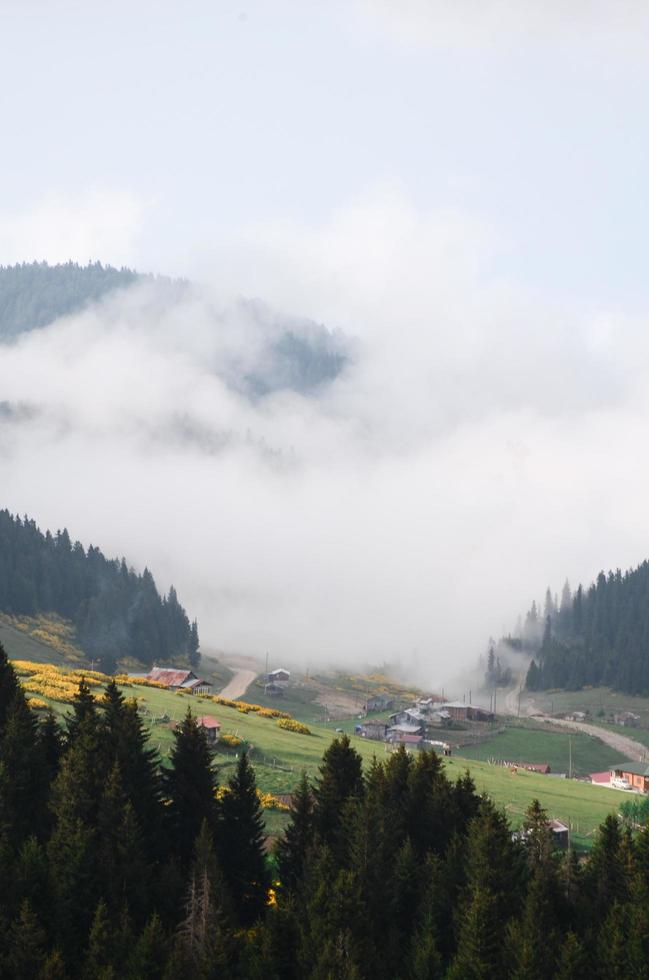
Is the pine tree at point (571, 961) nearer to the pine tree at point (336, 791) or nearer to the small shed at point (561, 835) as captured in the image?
the pine tree at point (336, 791)

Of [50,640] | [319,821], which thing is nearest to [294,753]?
[319,821]

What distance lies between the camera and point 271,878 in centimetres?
5734

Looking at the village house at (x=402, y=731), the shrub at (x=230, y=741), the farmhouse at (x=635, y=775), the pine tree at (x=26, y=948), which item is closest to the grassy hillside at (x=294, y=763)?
the shrub at (x=230, y=741)

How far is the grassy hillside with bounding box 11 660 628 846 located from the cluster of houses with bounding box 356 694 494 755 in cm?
3350

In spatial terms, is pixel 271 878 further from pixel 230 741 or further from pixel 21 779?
pixel 230 741

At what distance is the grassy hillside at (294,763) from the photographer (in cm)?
7912

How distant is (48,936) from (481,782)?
5520cm

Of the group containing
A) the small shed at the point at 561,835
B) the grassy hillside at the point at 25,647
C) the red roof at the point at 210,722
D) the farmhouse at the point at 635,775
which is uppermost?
the grassy hillside at the point at 25,647

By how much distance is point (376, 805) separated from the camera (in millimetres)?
53438

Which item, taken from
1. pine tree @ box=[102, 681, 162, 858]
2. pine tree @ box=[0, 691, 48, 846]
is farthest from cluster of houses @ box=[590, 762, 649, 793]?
pine tree @ box=[0, 691, 48, 846]

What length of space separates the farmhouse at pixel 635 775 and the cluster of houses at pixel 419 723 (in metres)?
23.5

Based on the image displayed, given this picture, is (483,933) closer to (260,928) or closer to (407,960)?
(407,960)

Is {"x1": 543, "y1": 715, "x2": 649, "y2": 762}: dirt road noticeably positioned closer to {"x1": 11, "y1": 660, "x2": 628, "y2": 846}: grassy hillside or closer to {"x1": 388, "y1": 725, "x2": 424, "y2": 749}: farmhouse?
{"x1": 388, "y1": 725, "x2": 424, "y2": 749}: farmhouse

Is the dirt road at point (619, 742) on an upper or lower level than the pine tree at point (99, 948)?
upper
